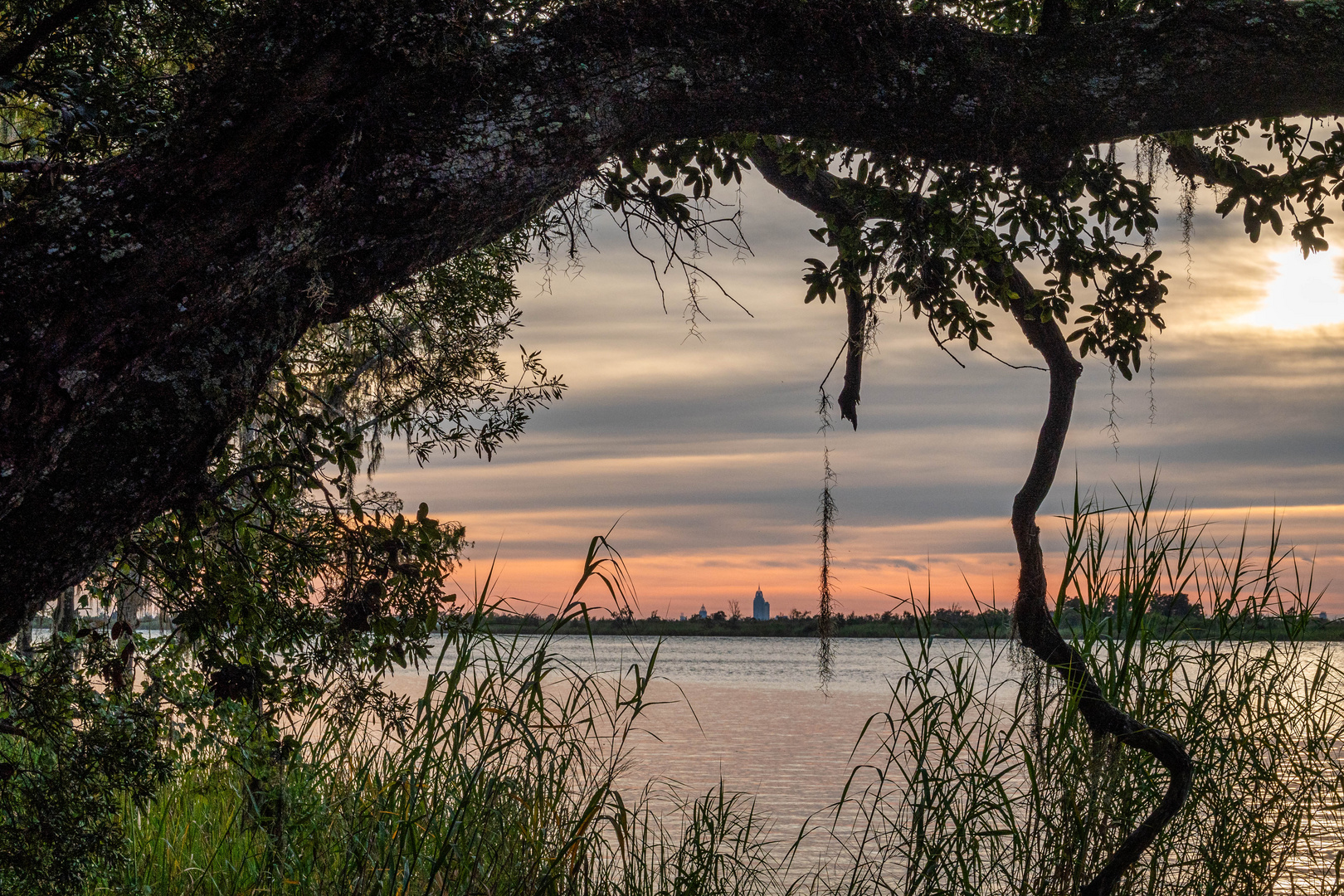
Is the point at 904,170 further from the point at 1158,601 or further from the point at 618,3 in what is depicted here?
the point at 1158,601

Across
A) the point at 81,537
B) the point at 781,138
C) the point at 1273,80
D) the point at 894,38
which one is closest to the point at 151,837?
the point at 81,537

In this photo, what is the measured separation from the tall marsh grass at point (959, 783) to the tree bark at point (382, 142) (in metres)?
1.29

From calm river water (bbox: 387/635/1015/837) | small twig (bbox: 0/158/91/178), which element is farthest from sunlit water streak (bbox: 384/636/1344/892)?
small twig (bbox: 0/158/91/178)

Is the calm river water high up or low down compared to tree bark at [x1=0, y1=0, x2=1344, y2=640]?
down

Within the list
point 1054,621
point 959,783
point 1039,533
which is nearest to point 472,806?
point 959,783

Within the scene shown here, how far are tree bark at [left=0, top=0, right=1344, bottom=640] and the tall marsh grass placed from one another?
4.22 feet

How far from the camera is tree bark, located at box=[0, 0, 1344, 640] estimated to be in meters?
2.37

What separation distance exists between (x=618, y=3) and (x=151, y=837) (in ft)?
16.0

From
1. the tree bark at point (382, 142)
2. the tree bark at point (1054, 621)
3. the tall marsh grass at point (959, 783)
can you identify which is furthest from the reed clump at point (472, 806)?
the tree bark at point (1054, 621)

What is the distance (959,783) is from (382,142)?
9.53 feet

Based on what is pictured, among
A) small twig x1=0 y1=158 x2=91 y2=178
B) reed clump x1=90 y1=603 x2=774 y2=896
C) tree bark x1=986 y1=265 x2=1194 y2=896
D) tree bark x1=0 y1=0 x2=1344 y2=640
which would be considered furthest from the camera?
tree bark x1=986 y1=265 x2=1194 y2=896

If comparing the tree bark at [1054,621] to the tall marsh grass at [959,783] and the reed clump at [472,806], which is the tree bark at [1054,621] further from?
the reed clump at [472,806]

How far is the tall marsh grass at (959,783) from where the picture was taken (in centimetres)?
342

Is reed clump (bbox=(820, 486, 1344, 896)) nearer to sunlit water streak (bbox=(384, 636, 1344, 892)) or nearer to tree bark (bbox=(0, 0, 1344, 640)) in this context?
sunlit water streak (bbox=(384, 636, 1344, 892))
